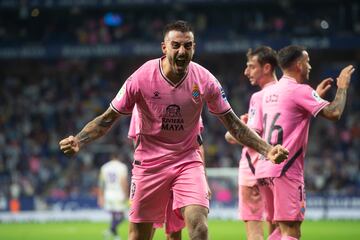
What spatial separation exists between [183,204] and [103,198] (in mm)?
11972

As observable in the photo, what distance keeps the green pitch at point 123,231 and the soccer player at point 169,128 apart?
32.3 feet

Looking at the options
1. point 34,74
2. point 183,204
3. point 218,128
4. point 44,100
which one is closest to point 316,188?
point 218,128

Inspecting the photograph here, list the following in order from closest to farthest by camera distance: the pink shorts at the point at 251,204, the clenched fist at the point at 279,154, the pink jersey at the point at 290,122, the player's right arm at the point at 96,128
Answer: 1. the clenched fist at the point at 279,154
2. the player's right arm at the point at 96,128
3. the pink jersey at the point at 290,122
4. the pink shorts at the point at 251,204

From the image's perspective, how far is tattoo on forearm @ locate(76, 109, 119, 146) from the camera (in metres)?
7.26

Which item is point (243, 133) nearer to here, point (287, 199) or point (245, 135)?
point (245, 135)

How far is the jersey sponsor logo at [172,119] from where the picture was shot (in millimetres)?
7250

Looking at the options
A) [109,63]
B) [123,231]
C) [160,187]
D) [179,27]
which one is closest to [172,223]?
[160,187]

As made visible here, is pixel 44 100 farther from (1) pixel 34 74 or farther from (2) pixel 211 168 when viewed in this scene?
(2) pixel 211 168

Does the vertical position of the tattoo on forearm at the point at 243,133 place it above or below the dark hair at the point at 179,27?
below

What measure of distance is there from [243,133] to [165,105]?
79 cm

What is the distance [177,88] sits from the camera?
23.7 ft

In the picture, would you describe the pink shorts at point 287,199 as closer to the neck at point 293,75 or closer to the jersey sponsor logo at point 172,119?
the neck at point 293,75

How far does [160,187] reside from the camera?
24.2 feet

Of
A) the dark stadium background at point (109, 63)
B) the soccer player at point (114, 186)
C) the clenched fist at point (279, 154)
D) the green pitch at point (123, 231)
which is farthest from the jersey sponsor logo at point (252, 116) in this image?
the dark stadium background at point (109, 63)
